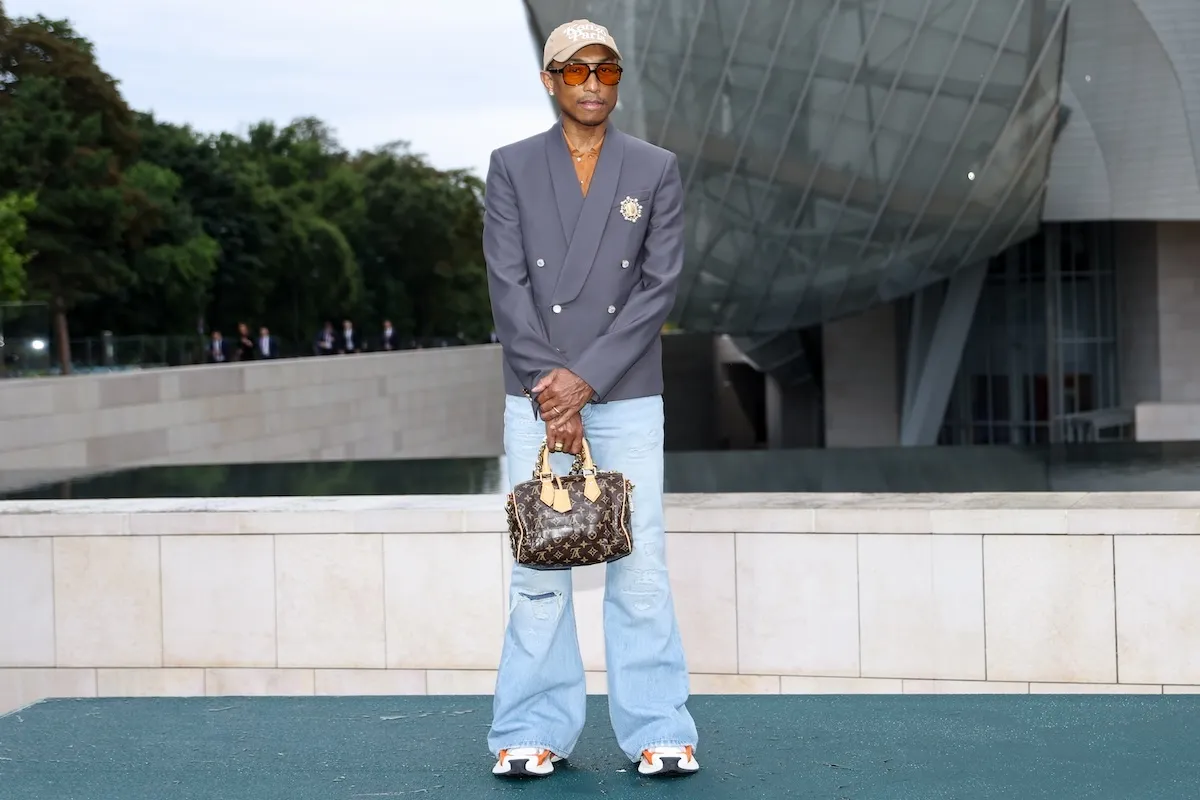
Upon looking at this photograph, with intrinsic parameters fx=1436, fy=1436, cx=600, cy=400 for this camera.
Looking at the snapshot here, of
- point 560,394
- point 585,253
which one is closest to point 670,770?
point 560,394

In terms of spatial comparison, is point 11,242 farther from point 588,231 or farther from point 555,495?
point 555,495

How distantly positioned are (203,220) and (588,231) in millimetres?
50496

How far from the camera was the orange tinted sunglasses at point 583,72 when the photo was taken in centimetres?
428

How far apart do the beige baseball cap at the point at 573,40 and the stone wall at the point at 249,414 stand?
8637 mm

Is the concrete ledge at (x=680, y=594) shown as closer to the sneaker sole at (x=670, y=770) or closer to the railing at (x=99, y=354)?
the sneaker sole at (x=670, y=770)

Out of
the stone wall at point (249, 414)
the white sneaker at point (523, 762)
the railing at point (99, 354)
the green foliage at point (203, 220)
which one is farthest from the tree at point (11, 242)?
the white sneaker at point (523, 762)

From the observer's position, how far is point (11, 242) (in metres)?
35.8

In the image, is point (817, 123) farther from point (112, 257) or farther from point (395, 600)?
point (112, 257)

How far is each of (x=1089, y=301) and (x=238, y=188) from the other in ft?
112

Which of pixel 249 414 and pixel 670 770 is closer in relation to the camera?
pixel 670 770

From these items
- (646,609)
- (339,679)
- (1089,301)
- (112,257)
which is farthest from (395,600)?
(112,257)

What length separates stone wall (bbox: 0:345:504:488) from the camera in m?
13.7

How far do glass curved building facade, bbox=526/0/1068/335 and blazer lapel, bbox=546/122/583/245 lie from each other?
1909 centimetres

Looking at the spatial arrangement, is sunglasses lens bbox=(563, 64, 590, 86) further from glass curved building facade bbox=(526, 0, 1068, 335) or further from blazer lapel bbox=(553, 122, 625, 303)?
glass curved building facade bbox=(526, 0, 1068, 335)
